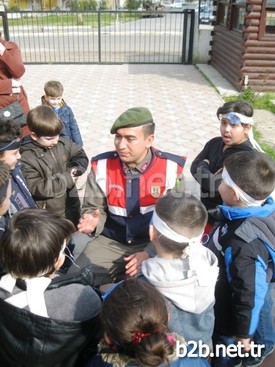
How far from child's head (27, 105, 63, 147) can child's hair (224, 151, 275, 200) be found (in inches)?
55.0

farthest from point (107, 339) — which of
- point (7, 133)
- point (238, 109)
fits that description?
point (238, 109)

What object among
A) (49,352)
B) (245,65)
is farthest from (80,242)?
(245,65)

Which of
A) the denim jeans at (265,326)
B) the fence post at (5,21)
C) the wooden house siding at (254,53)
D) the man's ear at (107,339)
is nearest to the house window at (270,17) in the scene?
the wooden house siding at (254,53)

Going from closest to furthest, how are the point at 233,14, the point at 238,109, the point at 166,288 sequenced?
the point at 166,288
the point at 238,109
the point at 233,14

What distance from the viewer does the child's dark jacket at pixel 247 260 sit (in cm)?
195

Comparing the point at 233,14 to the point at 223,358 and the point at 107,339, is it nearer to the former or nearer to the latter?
the point at 223,358

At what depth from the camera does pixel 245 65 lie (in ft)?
29.5

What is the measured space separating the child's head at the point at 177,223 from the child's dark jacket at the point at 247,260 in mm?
307

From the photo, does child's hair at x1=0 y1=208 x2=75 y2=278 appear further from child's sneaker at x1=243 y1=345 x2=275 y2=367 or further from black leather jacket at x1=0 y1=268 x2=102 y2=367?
child's sneaker at x1=243 y1=345 x2=275 y2=367

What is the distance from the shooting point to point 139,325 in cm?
128

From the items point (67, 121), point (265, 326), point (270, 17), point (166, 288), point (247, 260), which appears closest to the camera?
point (166, 288)

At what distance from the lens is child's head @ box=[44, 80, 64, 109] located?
4.10 metres

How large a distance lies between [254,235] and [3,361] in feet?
4.29

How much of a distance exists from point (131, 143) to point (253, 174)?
2.89 feet
